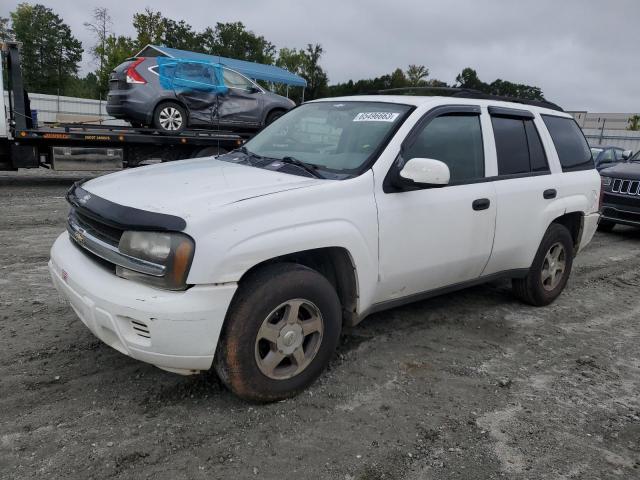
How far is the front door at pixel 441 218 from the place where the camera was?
11.0 ft

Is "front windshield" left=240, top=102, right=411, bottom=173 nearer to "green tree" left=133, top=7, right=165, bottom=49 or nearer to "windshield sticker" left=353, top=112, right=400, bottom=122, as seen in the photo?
"windshield sticker" left=353, top=112, right=400, bottom=122

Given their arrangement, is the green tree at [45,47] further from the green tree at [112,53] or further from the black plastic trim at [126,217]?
the black plastic trim at [126,217]

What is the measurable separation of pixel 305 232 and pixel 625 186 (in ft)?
24.9

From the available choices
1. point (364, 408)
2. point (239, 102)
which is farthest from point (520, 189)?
point (239, 102)

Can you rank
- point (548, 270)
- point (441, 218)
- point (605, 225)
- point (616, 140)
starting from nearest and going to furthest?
point (441, 218), point (548, 270), point (605, 225), point (616, 140)

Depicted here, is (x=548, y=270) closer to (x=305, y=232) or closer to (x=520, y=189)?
(x=520, y=189)

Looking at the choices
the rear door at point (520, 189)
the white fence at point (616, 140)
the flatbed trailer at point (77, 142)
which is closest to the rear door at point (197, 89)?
the flatbed trailer at point (77, 142)

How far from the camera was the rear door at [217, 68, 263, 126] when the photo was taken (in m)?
11.7

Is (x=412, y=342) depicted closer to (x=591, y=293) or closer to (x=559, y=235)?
(x=559, y=235)

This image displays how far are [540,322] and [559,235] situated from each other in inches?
32.0

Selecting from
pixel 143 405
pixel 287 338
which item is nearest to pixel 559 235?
pixel 287 338

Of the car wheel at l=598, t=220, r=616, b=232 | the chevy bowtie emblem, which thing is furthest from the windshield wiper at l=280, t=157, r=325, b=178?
the car wheel at l=598, t=220, r=616, b=232

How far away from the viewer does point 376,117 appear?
3.65m

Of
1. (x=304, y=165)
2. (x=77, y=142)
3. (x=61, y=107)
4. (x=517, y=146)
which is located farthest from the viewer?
(x=61, y=107)
